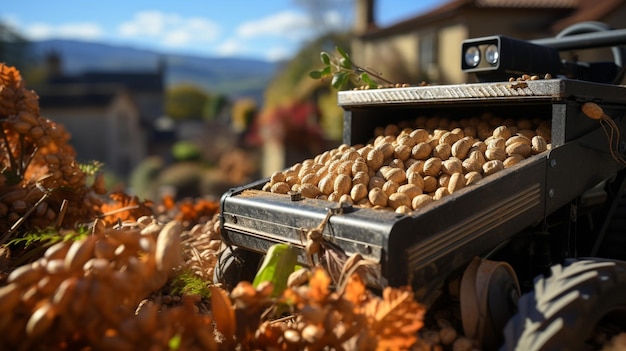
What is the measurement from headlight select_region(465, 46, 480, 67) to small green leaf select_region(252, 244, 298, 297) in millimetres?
1530

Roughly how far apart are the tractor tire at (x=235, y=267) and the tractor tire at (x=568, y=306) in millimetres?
1266

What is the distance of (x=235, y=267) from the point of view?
2.81 m

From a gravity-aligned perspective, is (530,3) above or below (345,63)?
above

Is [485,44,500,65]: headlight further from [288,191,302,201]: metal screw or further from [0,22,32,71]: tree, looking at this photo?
Result: [0,22,32,71]: tree

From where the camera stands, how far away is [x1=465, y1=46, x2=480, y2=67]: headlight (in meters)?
3.17

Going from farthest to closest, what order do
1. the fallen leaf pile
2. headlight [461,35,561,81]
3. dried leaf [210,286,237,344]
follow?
headlight [461,35,561,81] < dried leaf [210,286,237,344] < the fallen leaf pile

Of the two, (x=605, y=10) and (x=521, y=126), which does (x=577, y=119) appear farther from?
(x=605, y=10)

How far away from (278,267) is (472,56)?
1.65 m

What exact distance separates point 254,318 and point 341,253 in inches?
15.1

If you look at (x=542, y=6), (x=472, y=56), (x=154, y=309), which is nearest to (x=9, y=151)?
(x=154, y=309)

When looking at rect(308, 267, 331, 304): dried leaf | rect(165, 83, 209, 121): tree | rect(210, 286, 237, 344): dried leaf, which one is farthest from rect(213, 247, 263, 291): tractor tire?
rect(165, 83, 209, 121): tree

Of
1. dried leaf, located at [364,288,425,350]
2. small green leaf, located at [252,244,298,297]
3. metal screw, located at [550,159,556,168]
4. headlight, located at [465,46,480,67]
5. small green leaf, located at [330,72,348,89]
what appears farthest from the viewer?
small green leaf, located at [330,72,348,89]

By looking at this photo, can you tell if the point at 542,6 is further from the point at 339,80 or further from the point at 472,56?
the point at 339,80

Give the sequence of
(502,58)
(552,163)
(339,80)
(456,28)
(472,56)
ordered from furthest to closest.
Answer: (456,28)
(339,80)
(472,56)
(502,58)
(552,163)
